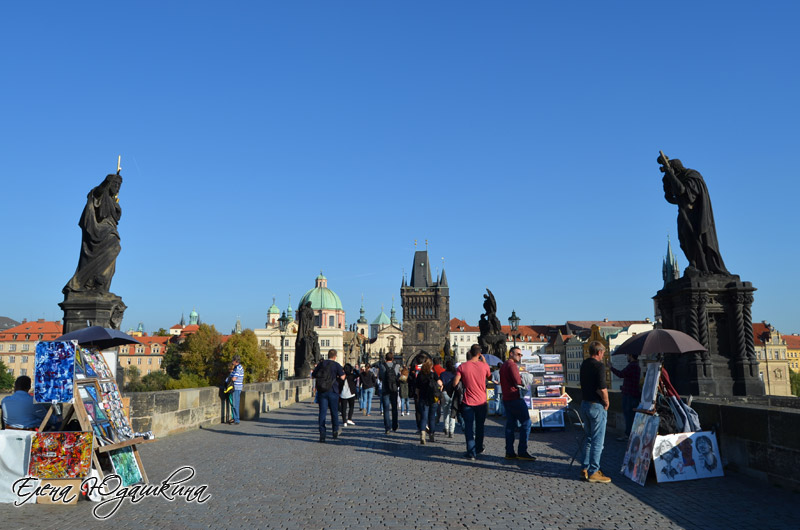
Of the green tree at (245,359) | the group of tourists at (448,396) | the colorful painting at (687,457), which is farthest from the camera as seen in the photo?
the green tree at (245,359)

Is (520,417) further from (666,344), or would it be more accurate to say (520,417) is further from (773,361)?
(773,361)

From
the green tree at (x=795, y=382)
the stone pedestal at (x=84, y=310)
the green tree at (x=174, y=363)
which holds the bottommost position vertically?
the green tree at (x=795, y=382)

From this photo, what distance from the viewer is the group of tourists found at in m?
9.30

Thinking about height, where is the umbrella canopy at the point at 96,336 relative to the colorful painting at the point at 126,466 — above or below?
above

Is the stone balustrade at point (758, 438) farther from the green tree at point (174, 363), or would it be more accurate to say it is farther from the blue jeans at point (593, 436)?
the green tree at point (174, 363)

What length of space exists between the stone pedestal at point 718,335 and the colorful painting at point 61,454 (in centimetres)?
910

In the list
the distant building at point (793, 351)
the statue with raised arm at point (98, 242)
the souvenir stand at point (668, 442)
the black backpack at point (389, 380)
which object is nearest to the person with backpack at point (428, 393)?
the black backpack at point (389, 380)

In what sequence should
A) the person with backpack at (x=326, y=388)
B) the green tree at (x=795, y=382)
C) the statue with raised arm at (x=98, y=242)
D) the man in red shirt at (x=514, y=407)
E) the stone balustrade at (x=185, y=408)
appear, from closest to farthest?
the man in red shirt at (x=514, y=407) < the statue with raised arm at (x=98, y=242) < the stone balustrade at (x=185, y=408) < the person with backpack at (x=326, y=388) < the green tree at (x=795, y=382)

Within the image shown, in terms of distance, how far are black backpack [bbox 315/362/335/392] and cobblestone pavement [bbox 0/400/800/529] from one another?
162 centimetres

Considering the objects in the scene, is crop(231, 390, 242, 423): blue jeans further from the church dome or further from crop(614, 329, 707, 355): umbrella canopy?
the church dome

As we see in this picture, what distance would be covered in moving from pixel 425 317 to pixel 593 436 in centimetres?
12498

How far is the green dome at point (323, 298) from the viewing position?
5842 inches

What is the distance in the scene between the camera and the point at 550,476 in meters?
7.97

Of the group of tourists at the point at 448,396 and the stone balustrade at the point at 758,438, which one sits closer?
the stone balustrade at the point at 758,438
